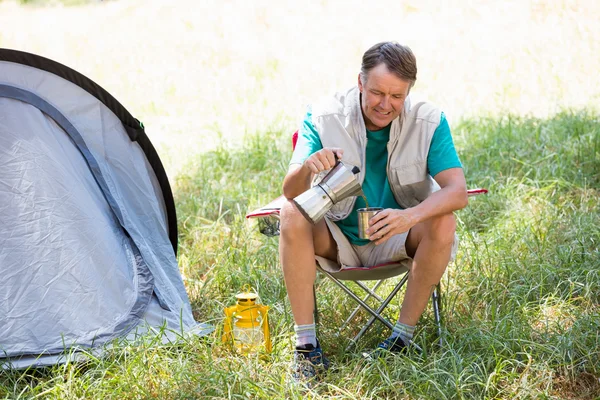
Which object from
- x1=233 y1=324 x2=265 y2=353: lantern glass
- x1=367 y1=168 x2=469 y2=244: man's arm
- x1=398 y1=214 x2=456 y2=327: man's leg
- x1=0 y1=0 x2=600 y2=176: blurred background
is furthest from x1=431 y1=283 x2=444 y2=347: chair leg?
x1=0 y1=0 x2=600 y2=176: blurred background

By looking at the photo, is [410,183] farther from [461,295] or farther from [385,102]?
[461,295]

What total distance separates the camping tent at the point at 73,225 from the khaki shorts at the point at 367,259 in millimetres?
673

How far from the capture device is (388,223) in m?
2.56

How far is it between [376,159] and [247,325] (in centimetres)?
86

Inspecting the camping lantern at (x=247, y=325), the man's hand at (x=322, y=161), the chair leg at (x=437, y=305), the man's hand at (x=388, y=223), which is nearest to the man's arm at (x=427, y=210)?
the man's hand at (x=388, y=223)

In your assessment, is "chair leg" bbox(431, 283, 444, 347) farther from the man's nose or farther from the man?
the man's nose

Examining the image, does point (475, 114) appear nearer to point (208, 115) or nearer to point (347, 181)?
point (208, 115)

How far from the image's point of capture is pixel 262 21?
10523 mm

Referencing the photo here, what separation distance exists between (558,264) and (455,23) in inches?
264

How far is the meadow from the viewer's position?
260cm

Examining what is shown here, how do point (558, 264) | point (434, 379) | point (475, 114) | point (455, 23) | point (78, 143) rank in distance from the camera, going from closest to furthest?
point (434, 379), point (78, 143), point (558, 264), point (475, 114), point (455, 23)

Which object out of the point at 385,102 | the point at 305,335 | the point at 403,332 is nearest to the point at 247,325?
the point at 305,335

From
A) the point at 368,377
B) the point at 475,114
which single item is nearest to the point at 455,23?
the point at 475,114

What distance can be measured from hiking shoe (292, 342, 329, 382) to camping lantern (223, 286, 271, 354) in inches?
8.9
